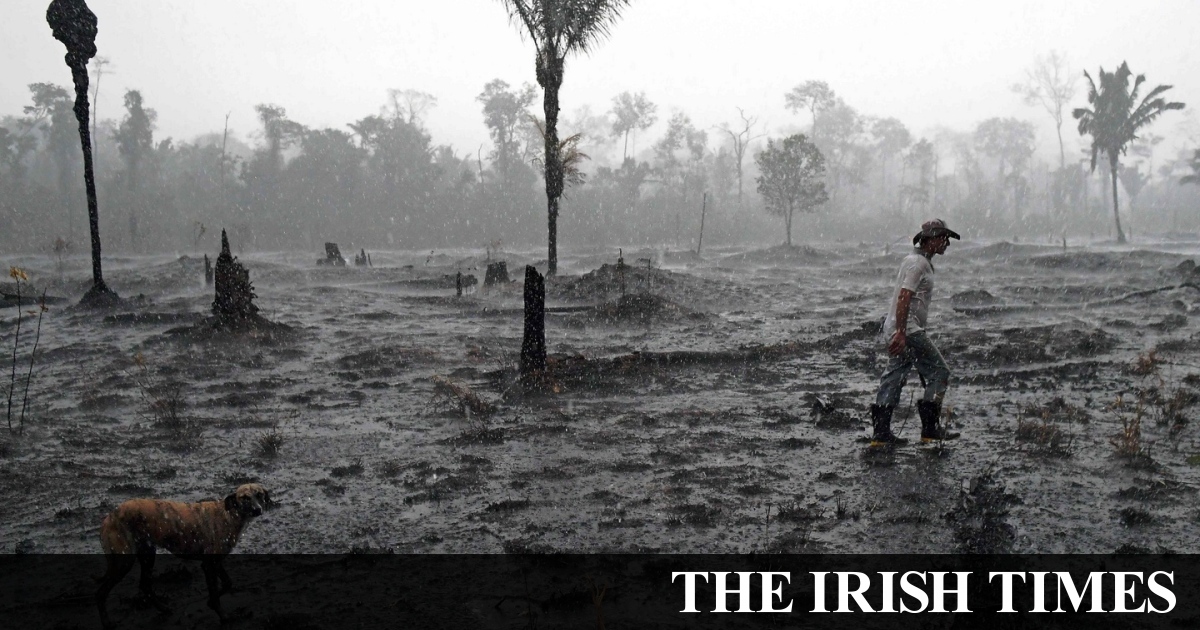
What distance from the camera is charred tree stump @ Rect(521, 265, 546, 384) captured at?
8.48 meters

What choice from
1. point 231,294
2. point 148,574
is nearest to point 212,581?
point 148,574

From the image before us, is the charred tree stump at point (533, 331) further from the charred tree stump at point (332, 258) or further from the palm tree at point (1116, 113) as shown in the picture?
the palm tree at point (1116, 113)

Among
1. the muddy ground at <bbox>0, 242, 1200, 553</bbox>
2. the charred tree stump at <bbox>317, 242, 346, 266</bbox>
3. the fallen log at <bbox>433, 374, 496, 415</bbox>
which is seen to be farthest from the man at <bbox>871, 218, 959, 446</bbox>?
the charred tree stump at <bbox>317, 242, 346, 266</bbox>

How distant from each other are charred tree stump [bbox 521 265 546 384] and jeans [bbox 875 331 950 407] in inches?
160

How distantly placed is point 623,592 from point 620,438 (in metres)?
2.82

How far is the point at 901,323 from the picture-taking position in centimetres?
550

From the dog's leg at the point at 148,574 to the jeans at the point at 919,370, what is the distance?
4826mm

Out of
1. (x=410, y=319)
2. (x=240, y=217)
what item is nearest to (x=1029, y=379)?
(x=410, y=319)

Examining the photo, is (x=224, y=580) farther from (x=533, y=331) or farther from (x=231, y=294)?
(x=231, y=294)

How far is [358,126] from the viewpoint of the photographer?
175 ft

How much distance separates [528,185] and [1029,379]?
5106 cm

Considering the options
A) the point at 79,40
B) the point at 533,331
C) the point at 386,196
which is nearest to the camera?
the point at 533,331

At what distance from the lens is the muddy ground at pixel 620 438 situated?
173 inches

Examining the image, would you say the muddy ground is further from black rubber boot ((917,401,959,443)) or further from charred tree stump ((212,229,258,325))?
charred tree stump ((212,229,258,325))
